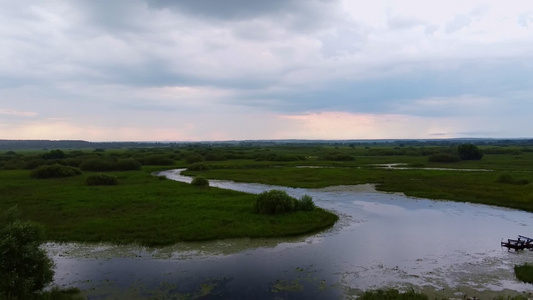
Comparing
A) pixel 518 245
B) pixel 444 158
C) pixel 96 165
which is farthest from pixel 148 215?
pixel 444 158

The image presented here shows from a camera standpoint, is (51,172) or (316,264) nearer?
(316,264)

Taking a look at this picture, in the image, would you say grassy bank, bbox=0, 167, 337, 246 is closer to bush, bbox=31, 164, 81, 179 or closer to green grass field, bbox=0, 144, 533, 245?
green grass field, bbox=0, 144, 533, 245

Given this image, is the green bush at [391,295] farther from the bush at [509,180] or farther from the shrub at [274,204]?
the bush at [509,180]

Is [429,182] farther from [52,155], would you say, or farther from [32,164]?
[52,155]

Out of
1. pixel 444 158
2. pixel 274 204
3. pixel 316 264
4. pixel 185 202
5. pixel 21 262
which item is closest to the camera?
pixel 21 262

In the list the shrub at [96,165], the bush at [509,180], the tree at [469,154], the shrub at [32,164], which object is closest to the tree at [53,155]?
the shrub at [32,164]

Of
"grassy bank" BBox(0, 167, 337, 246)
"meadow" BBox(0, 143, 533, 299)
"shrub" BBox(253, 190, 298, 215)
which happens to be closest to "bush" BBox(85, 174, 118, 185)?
"meadow" BBox(0, 143, 533, 299)
